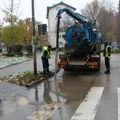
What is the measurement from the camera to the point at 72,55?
69.9 feet

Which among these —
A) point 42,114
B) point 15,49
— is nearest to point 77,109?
point 42,114

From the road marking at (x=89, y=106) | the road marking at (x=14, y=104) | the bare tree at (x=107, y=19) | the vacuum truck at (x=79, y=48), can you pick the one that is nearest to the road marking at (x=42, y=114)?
the road marking at (x=89, y=106)

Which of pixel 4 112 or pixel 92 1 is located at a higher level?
pixel 92 1

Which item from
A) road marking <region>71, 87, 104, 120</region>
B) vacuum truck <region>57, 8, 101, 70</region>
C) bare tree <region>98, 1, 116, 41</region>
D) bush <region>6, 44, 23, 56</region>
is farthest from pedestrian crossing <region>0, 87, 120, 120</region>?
bare tree <region>98, 1, 116, 41</region>

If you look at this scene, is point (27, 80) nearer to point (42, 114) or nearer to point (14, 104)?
point (14, 104)

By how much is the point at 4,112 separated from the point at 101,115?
2.65 metres

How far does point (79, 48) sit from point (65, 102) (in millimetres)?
9950

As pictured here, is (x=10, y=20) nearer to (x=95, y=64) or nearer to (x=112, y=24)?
(x=95, y=64)

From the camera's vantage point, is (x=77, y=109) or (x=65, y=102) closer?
(x=77, y=109)

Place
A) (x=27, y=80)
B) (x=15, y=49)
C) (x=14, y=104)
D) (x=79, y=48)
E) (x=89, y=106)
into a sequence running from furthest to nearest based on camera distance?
(x=15, y=49)
(x=79, y=48)
(x=27, y=80)
(x=14, y=104)
(x=89, y=106)

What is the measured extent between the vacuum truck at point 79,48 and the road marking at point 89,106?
670cm

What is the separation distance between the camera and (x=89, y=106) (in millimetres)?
10617

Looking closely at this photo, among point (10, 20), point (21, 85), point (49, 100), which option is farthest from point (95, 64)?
point (10, 20)

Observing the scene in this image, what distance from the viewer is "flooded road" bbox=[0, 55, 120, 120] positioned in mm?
9438
